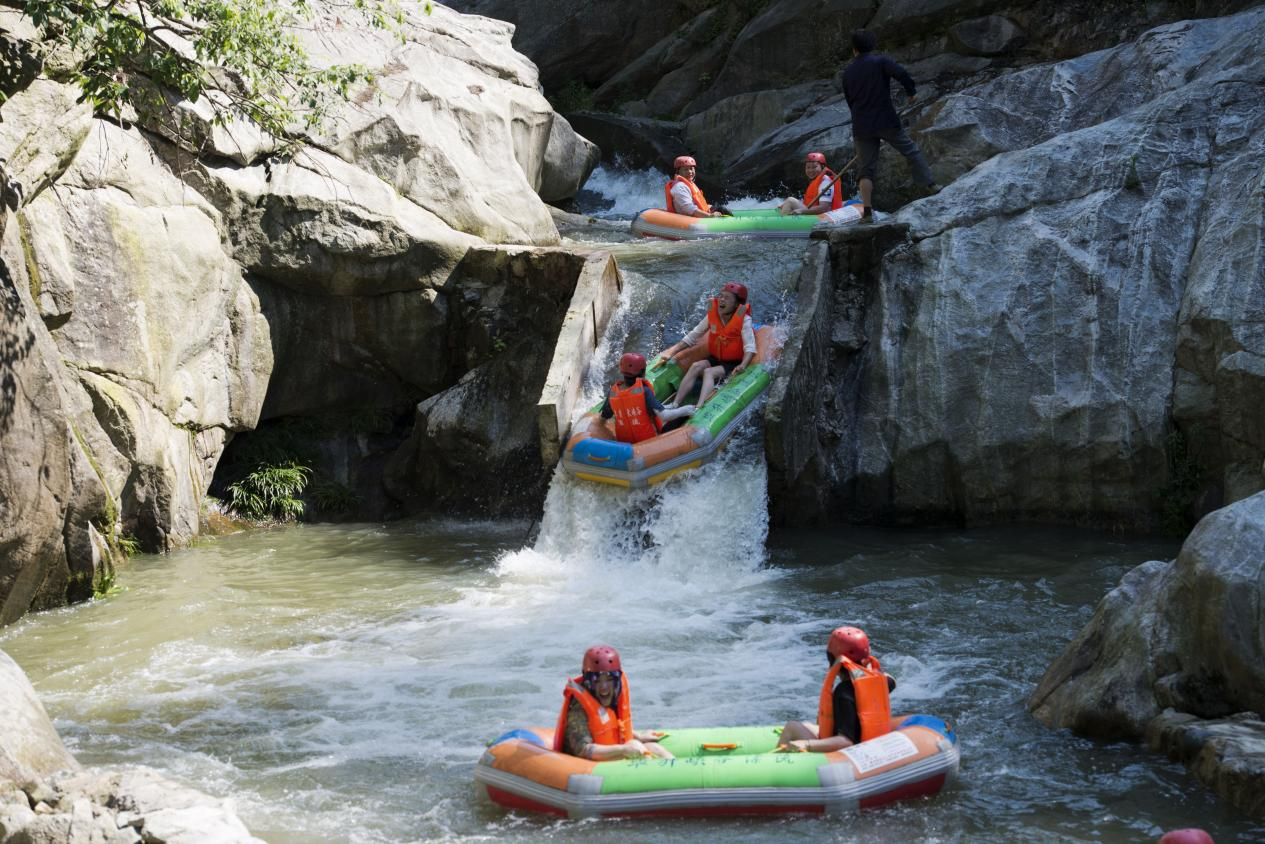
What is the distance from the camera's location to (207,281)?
12320 millimetres

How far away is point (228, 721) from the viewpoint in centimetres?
791

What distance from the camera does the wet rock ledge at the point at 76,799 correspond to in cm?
554

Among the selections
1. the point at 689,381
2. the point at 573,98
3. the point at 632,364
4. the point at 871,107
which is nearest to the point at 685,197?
the point at 871,107

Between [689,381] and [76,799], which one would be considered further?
[689,381]

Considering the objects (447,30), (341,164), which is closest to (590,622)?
(341,164)

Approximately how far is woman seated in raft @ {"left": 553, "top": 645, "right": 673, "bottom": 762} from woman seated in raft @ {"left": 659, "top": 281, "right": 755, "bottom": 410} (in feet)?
19.2

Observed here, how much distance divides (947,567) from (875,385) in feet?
7.61

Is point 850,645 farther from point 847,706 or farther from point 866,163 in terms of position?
point 866,163

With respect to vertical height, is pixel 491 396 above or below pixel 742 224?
below

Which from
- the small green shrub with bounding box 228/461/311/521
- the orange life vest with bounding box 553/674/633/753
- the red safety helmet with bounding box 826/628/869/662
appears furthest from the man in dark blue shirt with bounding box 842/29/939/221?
the orange life vest with bounding box 553/674/633/753

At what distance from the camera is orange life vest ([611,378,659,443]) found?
1166 centimetres

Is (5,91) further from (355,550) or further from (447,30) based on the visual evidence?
(447,30)

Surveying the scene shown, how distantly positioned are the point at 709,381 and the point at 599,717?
5.96 m

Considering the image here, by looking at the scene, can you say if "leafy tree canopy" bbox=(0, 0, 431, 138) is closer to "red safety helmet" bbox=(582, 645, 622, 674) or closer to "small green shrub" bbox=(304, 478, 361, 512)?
"small green shrub" bbox=(304, 478, 361, 512)
